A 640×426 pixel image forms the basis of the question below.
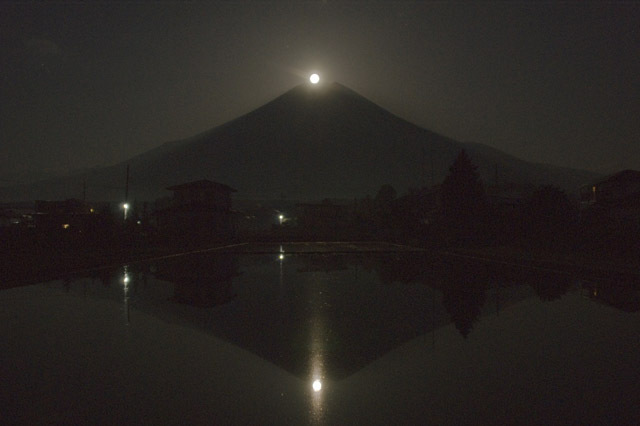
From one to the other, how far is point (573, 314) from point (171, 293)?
36.2 ft

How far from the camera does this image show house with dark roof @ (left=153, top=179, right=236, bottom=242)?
5772cm

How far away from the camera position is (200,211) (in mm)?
57906

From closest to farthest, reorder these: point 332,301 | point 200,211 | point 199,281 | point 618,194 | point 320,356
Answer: point 320,356 < point 332,301 < point 199,281 < point 200,211 < point 618,194

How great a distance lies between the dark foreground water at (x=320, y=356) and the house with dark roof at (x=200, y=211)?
138ft

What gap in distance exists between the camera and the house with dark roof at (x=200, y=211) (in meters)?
57.7

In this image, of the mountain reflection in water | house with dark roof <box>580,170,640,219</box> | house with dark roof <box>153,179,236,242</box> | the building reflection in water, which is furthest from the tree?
the building reflection in water

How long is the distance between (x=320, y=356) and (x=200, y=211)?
5222cm

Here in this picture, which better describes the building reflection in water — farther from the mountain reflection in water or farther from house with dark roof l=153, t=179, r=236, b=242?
house with dark roof l=153, t=179, r=236, b=242

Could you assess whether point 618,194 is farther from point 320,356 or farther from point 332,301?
point 320,356

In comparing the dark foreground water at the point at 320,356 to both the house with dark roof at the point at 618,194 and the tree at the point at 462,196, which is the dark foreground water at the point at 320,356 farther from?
the house with dark roof at the point at 618,194

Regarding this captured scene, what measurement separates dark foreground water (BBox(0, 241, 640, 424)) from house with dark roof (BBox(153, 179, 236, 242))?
42.1 metres

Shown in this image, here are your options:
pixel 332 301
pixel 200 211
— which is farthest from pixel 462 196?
pixel 332 301

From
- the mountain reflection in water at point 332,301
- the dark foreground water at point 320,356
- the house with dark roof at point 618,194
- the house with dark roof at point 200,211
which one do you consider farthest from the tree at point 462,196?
the dark foreground water at point 320,356

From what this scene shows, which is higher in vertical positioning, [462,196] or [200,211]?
[462,196]
